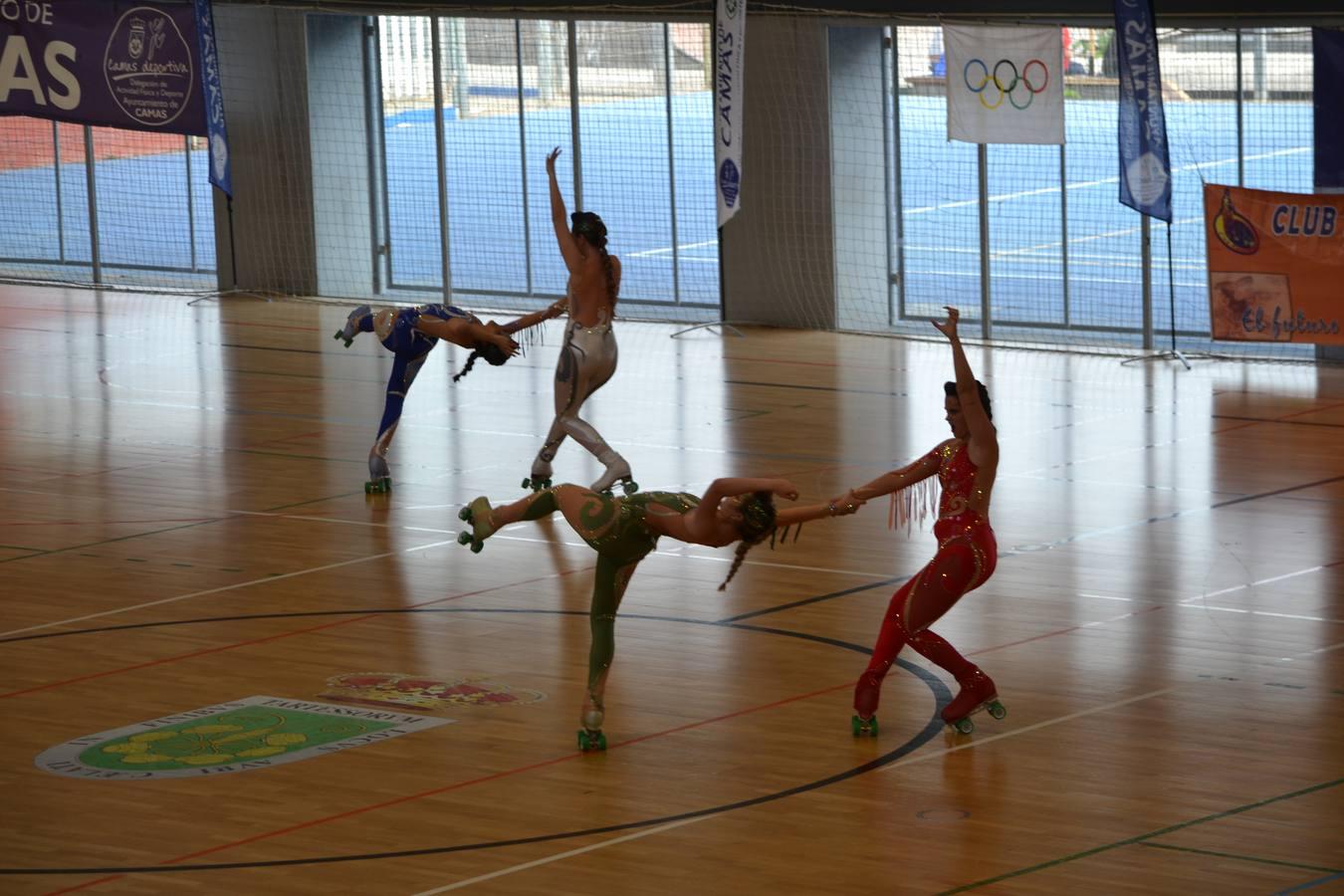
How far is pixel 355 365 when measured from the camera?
21.0 metres

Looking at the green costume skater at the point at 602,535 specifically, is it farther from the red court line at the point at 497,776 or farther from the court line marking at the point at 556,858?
the court line marking at the point at 556,858

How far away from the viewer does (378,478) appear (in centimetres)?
1508

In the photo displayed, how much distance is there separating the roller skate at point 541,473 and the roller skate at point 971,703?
5984mm

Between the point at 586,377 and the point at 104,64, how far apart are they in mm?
13083

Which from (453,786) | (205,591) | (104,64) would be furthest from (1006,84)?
(453,786)

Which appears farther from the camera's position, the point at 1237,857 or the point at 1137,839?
the point at 1137,839

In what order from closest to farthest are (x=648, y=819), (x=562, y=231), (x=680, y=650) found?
(x=648, y=819)
(x=680, y=650)
(x=562, y=231)

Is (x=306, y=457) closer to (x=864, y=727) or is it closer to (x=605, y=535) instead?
(x=605, y=535)

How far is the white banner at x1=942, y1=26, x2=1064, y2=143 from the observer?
20031 millimetres

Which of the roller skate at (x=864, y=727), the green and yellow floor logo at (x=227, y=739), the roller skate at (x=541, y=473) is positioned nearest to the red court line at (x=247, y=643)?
the green and yellow floor logo at (x=227, y=739)

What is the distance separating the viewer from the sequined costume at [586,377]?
14344 millimetres

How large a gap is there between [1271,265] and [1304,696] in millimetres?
10295

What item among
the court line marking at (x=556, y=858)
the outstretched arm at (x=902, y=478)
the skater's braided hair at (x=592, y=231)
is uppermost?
the skater's braided hair at (x=592, y=231)

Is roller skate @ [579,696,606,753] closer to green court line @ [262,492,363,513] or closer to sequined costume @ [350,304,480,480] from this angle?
green court line @ [262,492,363,513]
